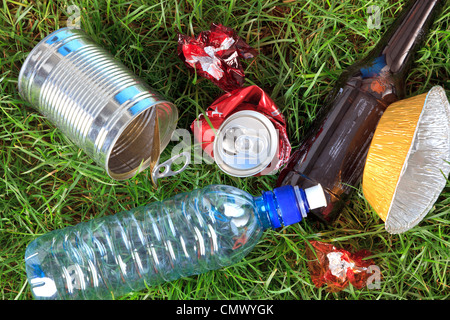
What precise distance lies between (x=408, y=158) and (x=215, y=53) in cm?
56

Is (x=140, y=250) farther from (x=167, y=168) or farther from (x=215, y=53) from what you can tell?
(x=215, y=53)

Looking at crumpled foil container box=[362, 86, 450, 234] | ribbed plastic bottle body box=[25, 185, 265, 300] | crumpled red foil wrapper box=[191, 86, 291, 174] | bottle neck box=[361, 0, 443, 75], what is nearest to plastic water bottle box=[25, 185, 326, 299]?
ribbed plastic bottle body box=[25, 185, 265, 300]

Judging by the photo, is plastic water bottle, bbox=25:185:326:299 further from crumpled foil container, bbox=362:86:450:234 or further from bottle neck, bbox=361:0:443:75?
bottle neck, bbox=361:0:443:75

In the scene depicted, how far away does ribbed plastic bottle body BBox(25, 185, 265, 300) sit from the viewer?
1068 mm

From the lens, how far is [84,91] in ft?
3.09

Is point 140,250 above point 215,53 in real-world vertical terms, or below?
below

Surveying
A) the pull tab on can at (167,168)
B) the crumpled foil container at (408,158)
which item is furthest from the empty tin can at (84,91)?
the crumpled foil container at (408,158)

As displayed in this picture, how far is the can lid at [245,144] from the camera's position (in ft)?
3.51

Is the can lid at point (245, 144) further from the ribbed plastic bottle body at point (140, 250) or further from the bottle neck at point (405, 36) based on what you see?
the bottle neck at point (405, 36)

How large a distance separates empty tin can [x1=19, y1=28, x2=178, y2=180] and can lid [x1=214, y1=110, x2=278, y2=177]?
0.65ft

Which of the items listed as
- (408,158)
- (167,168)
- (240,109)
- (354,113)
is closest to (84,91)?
(167,168)

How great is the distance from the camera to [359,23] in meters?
1.13

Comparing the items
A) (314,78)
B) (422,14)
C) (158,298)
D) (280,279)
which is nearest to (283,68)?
(314,78)
